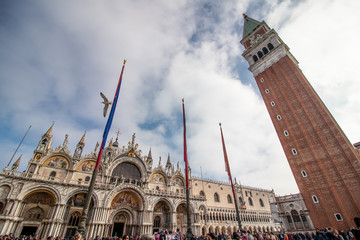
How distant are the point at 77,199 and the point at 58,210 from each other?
2.68 metres

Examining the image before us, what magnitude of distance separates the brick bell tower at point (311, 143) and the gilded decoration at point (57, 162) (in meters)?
32.1

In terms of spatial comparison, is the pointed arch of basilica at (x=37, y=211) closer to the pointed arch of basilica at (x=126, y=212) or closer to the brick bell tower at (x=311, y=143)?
the pointed arch of basilica at (x=126, y=212)

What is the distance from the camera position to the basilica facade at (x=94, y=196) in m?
Answer: 18.5

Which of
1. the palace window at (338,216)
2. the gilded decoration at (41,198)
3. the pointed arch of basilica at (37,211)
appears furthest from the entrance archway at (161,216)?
the palace window at (338,216)

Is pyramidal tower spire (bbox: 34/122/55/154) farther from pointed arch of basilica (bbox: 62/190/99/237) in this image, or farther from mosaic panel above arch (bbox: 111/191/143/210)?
mosaic panel above arch (bbox: 111/191/143/210)

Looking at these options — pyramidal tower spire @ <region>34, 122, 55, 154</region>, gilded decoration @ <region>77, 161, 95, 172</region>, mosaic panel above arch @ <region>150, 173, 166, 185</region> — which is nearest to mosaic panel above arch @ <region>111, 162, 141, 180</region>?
mosaic panel above arch @ <region>150, 173, 166, 185</region>

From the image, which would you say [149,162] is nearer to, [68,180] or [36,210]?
[68,180]

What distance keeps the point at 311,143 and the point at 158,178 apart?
24.2m

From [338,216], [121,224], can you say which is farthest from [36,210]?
[338,216]

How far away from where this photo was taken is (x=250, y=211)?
141 ft

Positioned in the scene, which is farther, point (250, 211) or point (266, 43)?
point (250, 211)

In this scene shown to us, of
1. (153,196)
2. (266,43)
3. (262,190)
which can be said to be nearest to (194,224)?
(153,196)

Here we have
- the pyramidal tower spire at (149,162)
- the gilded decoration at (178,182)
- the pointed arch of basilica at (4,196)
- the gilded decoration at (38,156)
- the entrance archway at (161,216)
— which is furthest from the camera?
the gilded decoration at (178,182)

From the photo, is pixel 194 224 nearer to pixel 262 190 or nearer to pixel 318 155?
pixel 318 155
